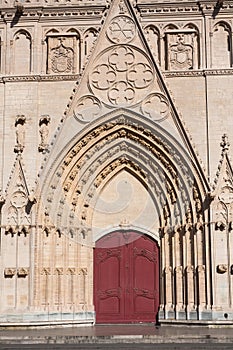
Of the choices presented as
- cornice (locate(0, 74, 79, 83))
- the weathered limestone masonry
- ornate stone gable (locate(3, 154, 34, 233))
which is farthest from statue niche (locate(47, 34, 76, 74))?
ornate stone gable (locate(3, 154, 34, 233))

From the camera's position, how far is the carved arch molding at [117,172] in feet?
49.6

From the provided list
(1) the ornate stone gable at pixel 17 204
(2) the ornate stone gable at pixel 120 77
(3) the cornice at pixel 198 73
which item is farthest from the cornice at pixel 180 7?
(1) the ornate stone gable at pixel 17 204

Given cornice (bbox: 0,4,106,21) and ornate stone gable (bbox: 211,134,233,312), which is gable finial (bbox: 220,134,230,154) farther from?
cornice (bbox: 0,4,106,21)

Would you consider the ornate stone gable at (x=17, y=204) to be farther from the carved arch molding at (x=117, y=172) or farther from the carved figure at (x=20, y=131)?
the carved figure at (x=20, y=131)

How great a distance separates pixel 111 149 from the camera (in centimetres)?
1581

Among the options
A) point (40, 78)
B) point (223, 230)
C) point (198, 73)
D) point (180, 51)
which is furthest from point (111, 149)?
point (223, 230)

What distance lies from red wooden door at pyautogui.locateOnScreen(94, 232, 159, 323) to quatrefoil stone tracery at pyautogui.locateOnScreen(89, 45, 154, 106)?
11.1 feet

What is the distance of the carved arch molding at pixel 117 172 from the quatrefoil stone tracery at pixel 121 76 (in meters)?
0.45

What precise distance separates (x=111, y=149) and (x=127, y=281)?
10.5 feet

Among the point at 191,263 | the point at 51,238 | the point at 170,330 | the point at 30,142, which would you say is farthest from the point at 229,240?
the point at 30,142

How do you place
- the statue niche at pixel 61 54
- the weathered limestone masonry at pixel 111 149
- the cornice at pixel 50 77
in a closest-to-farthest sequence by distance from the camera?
the weathered limestone masonry at pixel 111 149 < the cornice at pixel 50 77 < the statue niche at pixel 61 54

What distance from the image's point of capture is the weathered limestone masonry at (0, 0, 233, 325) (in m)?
14.7

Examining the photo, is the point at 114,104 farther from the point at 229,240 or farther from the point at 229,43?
the point at 229,240

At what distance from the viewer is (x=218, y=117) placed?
1515 centimetres
